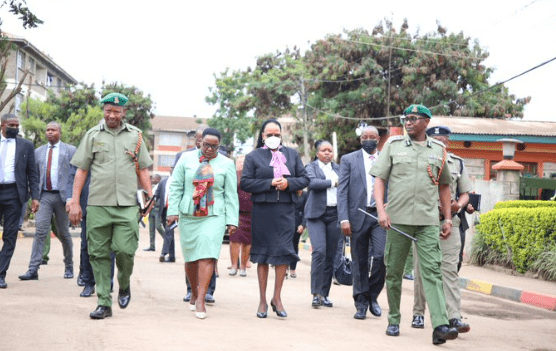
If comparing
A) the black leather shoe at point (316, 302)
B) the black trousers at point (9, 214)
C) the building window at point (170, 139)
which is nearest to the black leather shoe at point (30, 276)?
the black trousers at point (9, 214)

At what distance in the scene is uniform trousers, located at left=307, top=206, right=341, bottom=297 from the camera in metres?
9.30

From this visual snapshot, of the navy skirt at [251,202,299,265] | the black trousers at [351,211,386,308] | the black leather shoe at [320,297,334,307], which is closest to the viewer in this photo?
the navy skirt at [251,202,299,265]

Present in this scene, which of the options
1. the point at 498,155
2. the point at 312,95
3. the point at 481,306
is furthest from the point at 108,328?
the point at 312,95

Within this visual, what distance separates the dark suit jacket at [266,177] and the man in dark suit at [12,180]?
322 centimetres

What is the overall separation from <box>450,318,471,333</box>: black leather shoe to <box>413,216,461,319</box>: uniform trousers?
1.8 inches

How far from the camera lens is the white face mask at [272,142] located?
8.34 metres

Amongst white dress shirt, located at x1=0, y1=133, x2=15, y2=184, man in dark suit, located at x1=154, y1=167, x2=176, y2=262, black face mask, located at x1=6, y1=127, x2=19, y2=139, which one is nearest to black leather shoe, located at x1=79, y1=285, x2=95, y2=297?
white dress shirt, located at x1=0, y1=133, x2=15, y2=184

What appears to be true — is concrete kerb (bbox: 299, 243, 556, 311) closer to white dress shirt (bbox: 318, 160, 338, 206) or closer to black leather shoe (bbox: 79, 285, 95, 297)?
white dress shirt (bbox: 318, 160, 338, 206)

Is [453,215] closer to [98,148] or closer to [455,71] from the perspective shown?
[98,148]

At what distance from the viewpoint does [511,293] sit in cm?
1186

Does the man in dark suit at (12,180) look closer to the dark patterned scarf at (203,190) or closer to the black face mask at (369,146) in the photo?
the dark patterned scarf at (203,190)

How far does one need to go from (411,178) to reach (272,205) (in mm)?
1675

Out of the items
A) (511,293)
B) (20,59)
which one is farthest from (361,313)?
(20,59)

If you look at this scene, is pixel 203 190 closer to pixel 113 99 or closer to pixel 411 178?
pixel 113 99
